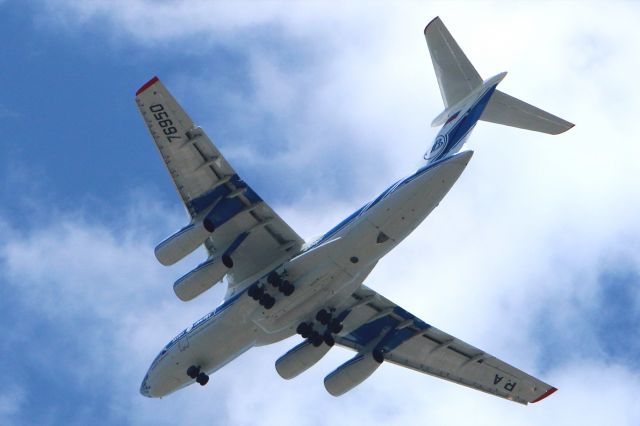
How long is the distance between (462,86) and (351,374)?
8114mm

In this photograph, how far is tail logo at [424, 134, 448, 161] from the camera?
28.4 m

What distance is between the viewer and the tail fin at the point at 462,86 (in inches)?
1137

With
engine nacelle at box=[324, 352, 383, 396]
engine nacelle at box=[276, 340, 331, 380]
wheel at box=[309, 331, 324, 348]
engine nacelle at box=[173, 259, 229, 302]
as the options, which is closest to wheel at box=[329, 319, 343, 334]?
wheel at box=[309, 331, 324, 348]

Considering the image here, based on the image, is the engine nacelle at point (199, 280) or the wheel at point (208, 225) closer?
the wheel at point (208, 225)

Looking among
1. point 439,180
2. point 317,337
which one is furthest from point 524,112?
point 317,337

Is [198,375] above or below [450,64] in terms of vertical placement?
below

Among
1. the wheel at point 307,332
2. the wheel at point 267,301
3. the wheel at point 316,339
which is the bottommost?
the wheel at point 316,339

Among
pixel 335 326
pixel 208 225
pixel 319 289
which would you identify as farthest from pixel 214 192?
pixel 335 326

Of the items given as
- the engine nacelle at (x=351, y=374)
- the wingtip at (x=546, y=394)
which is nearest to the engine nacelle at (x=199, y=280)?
the engine nacelle at (x=351, y=374)

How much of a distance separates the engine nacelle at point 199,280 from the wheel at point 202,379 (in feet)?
8.79

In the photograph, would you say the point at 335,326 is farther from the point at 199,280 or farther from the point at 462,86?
the point at 462,86

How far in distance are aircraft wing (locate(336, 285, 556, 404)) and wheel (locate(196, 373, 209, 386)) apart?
12.6 ft

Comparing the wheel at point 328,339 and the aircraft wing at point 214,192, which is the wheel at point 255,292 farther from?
the wheel at point 328,339

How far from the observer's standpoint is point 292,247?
30156mm
